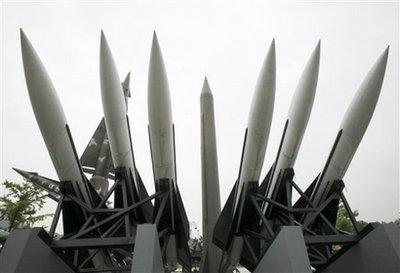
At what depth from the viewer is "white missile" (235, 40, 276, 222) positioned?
6.37 m

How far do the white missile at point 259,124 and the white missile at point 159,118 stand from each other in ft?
5.25

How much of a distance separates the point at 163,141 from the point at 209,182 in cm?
359

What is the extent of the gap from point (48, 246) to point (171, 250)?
12.1 feet

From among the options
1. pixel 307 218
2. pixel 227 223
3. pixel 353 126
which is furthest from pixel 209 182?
pixel 353 126

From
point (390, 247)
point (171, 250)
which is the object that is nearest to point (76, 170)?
point (171, 250)

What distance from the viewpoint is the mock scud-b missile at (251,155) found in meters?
6.39

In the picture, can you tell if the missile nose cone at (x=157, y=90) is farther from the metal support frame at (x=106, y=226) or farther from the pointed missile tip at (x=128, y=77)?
the pointed missile tip at (x=128, y=77)

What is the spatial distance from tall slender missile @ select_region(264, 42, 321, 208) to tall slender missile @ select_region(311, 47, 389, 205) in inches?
27.7

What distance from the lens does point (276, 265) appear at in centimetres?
502

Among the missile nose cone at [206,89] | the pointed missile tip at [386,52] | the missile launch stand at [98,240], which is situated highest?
the missile nose cone at [206,89]

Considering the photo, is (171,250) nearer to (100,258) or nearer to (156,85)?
(100,258)

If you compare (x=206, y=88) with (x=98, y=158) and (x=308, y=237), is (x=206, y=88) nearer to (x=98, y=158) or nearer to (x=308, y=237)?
(x=98, y=158)

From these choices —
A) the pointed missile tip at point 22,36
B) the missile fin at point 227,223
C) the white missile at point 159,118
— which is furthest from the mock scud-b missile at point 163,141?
the pointed missile tip at point 22,36

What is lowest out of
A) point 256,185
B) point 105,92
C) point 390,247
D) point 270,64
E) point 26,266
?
point 26,266
